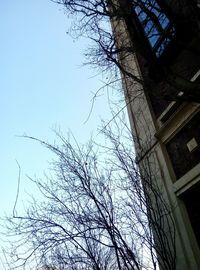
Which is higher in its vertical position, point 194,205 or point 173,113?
point 173,113

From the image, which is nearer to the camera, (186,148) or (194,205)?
(194,205)

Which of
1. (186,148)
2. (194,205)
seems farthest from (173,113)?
(194,205)

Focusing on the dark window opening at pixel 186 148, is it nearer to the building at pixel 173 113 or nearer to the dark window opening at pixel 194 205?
the building at pixel 173 113

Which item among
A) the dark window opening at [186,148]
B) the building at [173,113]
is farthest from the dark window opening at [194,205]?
the dark window opening at [186,148]

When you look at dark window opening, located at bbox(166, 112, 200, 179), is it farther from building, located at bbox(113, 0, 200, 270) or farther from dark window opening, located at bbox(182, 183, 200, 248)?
dark window opening, located at bbox(182, 183, 200, 248)

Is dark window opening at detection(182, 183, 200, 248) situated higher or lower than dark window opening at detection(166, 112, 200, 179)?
lower

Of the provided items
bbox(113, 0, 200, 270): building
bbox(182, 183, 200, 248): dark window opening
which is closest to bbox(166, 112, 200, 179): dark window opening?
bbox(113, 0, 200, 270): building

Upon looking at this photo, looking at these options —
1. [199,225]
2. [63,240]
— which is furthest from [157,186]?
[63,240]

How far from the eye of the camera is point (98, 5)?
6.11m

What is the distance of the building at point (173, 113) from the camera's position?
17.1 feet

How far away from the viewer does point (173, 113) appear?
6.99 m

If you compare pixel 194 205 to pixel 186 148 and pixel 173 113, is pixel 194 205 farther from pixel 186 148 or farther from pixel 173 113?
pixel 173 113

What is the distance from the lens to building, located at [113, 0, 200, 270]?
206 inches

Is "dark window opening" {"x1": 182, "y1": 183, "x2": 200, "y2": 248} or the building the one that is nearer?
the building
